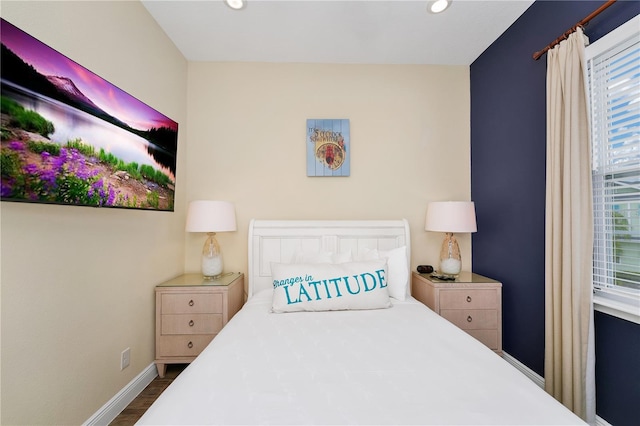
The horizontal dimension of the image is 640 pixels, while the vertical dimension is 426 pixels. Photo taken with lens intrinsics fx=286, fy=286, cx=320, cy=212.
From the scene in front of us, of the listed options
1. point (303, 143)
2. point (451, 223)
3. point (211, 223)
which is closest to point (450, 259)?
point (451, 223)

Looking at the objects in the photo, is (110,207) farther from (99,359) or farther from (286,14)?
(286,14)

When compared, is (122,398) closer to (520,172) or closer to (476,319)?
(476,319)

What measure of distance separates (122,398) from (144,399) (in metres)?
0.17

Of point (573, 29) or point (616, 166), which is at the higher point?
point (573, 29)

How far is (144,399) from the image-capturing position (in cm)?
203

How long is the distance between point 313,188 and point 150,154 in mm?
1406

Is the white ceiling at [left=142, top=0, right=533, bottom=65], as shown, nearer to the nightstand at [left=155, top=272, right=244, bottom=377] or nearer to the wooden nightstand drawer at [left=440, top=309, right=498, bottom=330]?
the nightstand at [left=155, top=272, right=244, bottom=377]

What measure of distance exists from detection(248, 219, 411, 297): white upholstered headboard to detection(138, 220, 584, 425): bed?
50 cm

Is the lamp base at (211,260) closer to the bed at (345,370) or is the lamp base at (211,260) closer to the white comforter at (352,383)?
the bed at (345,370)

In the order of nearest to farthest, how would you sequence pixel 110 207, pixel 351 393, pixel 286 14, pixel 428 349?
pixel 351 393 → pixel 428 349 → pixel 110 207 → pixel 286 14

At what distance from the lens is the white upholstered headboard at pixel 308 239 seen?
2658 mm

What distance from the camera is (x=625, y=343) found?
1.51 metres

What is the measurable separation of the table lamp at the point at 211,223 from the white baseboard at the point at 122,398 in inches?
32.2

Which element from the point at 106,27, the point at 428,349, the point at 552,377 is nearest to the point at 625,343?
the point at 552,377
